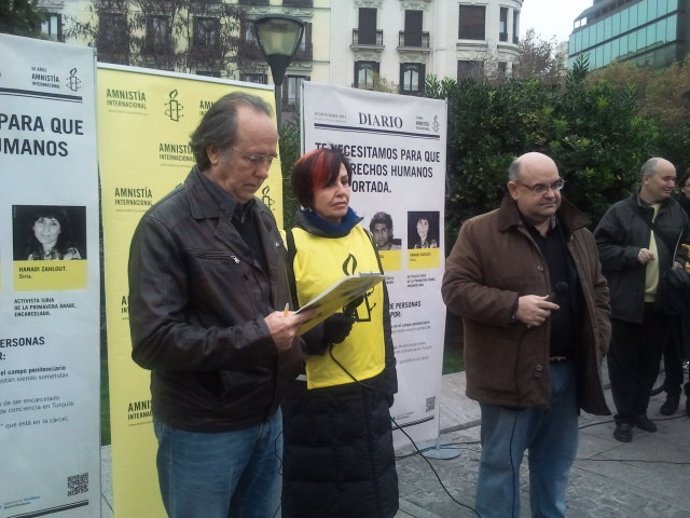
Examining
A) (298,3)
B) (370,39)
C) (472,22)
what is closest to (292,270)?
(298,3)

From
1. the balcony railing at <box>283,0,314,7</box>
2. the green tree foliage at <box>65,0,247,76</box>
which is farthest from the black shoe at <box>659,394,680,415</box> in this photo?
the balcony railing at <box>283,0,314,7</box>

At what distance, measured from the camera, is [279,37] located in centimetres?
598

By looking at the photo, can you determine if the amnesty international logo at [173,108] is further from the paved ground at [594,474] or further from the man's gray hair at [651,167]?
the man's gray hair at [651,167]

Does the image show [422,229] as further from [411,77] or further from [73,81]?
[411,77]

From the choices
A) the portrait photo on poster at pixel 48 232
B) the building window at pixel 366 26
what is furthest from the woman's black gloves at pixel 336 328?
the building window at pixel 366 26

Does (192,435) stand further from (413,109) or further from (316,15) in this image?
(316,15)

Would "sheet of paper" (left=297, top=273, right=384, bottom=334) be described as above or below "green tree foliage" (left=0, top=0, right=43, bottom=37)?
below

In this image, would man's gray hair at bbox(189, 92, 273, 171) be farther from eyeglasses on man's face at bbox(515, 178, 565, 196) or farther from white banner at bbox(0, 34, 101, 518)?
eyeglasses on man's face at bbox(515, 178, 565, 196)

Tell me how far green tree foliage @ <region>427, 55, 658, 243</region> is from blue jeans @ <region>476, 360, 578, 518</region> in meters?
3.74

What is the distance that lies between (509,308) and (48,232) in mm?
2081

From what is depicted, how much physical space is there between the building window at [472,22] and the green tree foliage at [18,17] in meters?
41.8

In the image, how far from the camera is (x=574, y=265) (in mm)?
3338

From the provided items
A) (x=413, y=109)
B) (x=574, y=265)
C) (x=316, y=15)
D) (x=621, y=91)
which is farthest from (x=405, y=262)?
(x=316, y=15)

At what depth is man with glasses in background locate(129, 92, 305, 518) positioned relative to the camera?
1.98 metres
